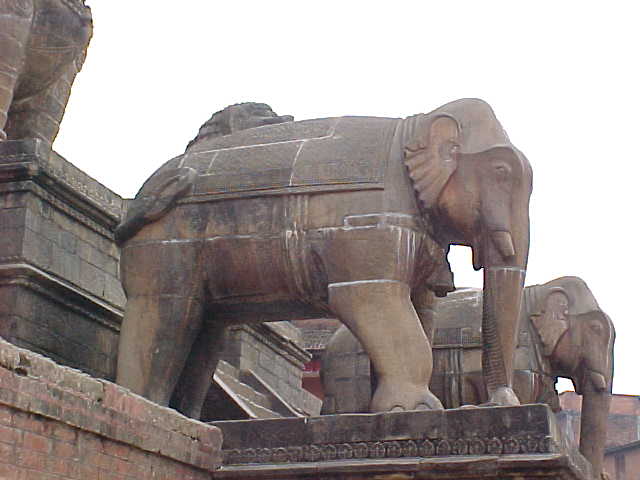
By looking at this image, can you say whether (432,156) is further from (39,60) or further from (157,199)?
(39,60)

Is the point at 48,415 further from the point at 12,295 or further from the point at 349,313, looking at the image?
the point at 12,295

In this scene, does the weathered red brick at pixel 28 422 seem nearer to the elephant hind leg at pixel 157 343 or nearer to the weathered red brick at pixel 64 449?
the weathered red brick at pixel 64 449

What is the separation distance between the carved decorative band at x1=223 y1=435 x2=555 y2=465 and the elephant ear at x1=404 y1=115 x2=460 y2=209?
6.11ft

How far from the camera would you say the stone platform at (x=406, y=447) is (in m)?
8.23

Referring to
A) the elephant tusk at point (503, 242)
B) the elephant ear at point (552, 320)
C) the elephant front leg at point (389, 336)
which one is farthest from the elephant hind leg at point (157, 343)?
the elephant ear at point (552, 320)

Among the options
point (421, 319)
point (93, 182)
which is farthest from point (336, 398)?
point (93, 182)

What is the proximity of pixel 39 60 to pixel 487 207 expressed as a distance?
14.9ft

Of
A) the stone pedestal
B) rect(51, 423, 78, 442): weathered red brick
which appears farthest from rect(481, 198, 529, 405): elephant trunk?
the stone pedestal

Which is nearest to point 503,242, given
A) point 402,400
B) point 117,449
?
point 402,400

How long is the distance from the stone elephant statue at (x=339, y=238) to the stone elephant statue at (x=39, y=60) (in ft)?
6.08

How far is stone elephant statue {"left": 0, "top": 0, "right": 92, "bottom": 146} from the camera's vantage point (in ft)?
34.1

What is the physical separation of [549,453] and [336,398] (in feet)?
14.9

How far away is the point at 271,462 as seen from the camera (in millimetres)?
8812

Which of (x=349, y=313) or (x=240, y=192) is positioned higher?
(x=240, y=192)
